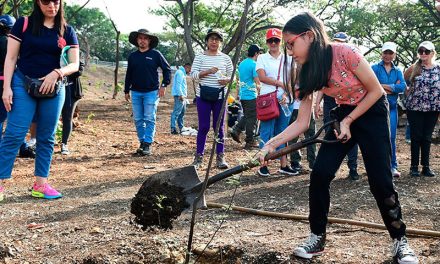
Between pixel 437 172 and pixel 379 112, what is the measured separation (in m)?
4.19

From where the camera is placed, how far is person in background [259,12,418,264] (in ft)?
9.94

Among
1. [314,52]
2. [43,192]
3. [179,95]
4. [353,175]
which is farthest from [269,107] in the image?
[179,95]

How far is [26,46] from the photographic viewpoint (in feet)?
14.2

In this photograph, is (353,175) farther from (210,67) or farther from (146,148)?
(146,148)

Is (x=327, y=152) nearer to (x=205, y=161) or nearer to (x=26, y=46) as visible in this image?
(x=26, y=46)

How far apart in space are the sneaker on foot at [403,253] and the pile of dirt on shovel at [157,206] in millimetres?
1404

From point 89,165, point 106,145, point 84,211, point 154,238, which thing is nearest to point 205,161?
point 89,165

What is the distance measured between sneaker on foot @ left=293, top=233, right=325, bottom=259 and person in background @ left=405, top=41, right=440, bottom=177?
3.44m

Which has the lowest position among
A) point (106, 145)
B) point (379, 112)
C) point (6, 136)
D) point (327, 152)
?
point (106, 145)

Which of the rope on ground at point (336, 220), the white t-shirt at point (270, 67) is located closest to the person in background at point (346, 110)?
the rope on ground at point (336, 220)

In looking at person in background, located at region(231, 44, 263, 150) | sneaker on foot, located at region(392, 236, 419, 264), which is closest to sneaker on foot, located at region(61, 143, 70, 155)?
person in background, located at region(231, 44, 263, 150)

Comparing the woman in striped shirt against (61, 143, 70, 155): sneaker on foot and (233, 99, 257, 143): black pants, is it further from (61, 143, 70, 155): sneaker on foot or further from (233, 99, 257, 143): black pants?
(61, 143, 70, 155): sneaker on foot

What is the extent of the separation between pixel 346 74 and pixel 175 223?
1.81 metres

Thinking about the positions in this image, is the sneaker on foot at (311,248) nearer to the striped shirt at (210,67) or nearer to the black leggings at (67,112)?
the striped shirt at (210,67)
